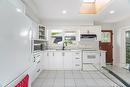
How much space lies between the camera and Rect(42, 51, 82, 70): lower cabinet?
586 cm

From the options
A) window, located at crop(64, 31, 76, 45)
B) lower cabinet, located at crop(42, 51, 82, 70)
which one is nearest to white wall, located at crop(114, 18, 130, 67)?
lower cabinet, located at crop(42, 51, 82, 70)

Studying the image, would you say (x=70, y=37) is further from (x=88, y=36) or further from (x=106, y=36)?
(x=106, y=36)

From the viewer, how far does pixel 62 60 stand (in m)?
5.88

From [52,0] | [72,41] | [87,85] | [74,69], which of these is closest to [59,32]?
[72,41]

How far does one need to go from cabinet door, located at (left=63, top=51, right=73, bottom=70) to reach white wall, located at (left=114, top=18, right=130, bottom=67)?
7.80 feet

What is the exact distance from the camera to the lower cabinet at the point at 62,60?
5859 millimetres

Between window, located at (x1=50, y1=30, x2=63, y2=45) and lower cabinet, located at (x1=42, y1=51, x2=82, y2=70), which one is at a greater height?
window, located at (x1=50, y1=30, x2=63, y2=45)

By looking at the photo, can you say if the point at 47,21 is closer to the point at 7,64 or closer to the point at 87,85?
the point at 87,85

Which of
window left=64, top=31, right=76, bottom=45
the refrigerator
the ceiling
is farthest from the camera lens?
window left=64, top=31, right=76, bottom=45

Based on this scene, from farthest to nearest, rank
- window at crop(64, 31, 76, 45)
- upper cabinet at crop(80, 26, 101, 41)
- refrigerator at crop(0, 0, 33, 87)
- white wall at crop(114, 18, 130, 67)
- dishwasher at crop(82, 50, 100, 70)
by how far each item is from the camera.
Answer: window at crop(64, 31, 76, 45) < upper cabinet at crop(80, 26, 101, 41) < white wall at crop(114, 18, 130, 67) < dishwasher at crop(82, 50, 100, 70) < refrigerator at crop(0, 0, 33, 87)

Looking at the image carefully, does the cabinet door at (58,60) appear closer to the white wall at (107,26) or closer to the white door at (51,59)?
the white door at (51,59)

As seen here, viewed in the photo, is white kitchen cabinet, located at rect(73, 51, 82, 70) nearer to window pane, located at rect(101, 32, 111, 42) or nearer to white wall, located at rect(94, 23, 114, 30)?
window pane, located at rect(101, 32, 111, 42)

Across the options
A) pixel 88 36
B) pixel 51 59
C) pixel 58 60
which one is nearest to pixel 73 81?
pixel 58 60

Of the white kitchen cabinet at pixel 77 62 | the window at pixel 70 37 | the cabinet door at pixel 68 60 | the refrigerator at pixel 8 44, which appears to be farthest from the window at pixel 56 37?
the refrigerator at pixel 8 44
